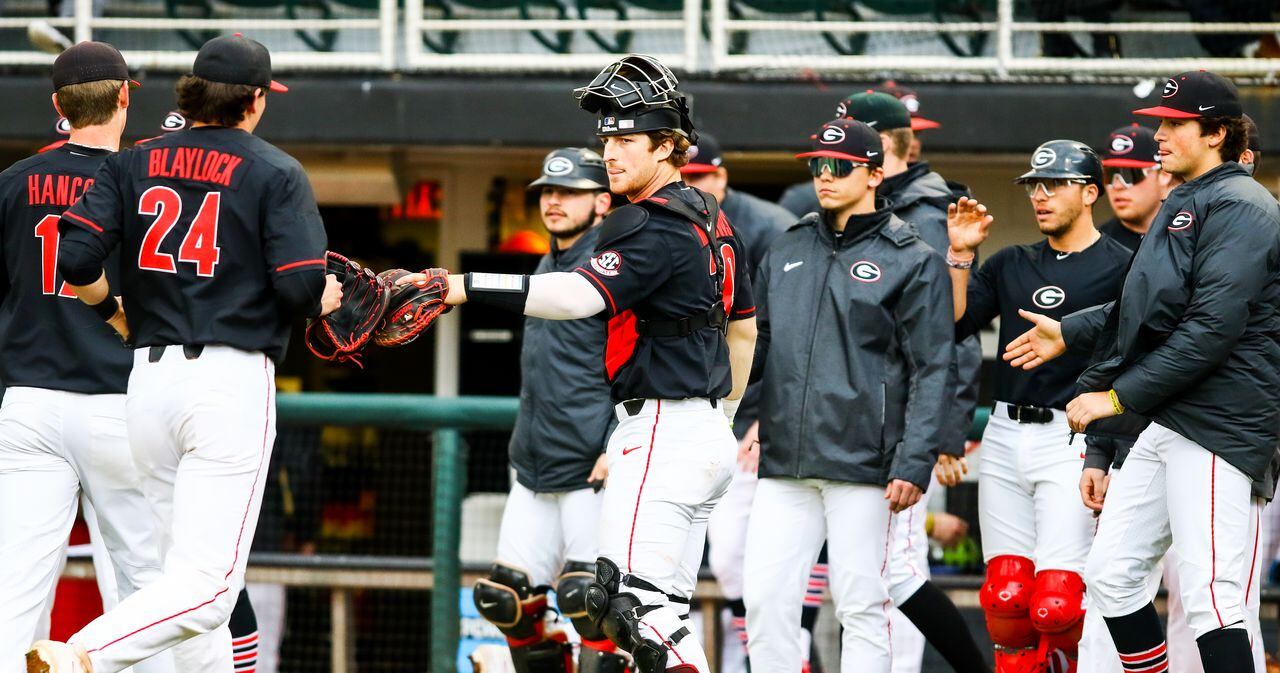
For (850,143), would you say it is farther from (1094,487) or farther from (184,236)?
(184,236)

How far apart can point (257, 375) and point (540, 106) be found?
4457mm

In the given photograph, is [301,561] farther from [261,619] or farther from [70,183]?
[70,183]

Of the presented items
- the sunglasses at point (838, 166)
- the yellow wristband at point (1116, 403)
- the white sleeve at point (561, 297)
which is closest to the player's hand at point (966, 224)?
the sunglasses at point (838, 166)

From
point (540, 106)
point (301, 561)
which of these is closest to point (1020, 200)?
point (540, 106)

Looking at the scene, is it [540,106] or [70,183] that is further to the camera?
[540,106]

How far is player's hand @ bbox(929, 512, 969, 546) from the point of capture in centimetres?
716

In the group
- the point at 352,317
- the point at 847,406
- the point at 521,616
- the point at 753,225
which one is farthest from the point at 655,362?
the point at 753,225

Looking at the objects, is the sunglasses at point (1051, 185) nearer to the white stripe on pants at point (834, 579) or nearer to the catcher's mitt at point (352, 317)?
the white stripe on pants at point (834, 579)

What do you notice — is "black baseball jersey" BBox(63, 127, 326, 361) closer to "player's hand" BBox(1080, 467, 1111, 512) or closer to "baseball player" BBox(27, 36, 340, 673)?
"baseball player" BBox(27, 36, 340, 673)

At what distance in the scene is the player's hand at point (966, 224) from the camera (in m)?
5.39

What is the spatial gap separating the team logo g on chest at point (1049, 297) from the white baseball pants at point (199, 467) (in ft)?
9.22

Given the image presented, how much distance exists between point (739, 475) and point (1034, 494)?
134cm

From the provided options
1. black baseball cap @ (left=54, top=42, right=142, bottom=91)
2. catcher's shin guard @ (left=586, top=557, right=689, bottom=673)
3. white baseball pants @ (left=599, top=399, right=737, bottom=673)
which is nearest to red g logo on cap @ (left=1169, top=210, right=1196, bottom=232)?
white baseball pants @ (left=599, top=399, right=737, bottom=673)

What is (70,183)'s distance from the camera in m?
4.71
